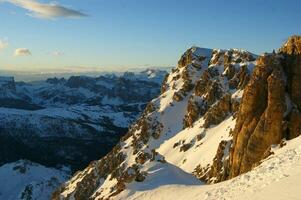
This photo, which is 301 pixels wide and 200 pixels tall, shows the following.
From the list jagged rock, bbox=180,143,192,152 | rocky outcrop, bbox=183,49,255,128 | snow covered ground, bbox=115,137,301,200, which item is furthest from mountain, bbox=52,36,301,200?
jagged rock, bbox=180,143,192,152

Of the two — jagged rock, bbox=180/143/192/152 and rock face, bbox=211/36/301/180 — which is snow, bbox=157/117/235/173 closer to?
jagged rock, bbox=180/143/192/152

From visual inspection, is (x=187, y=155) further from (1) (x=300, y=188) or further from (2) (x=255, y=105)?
(1) (x=300, y=188)

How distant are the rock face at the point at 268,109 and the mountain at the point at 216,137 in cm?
14

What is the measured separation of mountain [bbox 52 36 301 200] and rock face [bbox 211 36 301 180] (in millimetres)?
144

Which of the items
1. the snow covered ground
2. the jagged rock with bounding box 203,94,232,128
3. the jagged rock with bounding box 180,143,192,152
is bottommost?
the jagged rock with bounding box 180,143,192,152

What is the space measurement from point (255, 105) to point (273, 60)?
806cm

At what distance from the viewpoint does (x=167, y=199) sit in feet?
169

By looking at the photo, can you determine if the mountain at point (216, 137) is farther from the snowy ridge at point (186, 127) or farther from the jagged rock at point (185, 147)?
the jagged rock at point (185, 147)

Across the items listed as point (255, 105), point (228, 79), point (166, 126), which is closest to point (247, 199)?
point (255, 105)

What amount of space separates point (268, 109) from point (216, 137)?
57.8m

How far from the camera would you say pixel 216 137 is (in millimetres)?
131125

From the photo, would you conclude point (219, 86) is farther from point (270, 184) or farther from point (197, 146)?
point (270, 184)

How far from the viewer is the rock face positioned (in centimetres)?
7269

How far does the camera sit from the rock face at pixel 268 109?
7269cm
